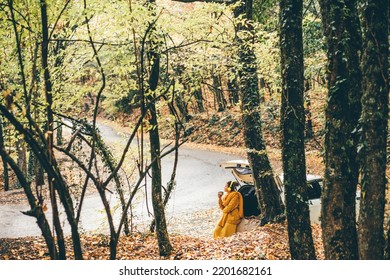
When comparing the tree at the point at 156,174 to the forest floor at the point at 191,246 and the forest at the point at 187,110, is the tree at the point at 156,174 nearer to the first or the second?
the forest at the point at 187,110

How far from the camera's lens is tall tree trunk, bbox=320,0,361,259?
4.60m

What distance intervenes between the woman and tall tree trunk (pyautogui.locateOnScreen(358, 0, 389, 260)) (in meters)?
5.66

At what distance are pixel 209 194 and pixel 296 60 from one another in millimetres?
11374

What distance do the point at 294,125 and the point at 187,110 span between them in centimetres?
362

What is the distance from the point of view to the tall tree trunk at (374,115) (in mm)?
4160

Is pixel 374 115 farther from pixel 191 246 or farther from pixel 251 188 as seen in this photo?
pixel 251 188

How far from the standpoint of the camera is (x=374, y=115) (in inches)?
164

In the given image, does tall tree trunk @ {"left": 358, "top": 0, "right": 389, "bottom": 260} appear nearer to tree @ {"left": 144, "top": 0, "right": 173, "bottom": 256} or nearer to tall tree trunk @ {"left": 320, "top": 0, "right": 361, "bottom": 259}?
tall tree trunk @ {"left": 320, "top": 0, "right": 361, "bottom": 259}

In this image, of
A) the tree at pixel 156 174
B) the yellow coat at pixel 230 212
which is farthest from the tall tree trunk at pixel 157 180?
the yellow coat at pixel 230 212

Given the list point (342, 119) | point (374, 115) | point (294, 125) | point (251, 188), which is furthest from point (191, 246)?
point (374, 115)

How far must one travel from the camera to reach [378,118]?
13.7 feet

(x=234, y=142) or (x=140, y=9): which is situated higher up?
(x=140, y=9)
